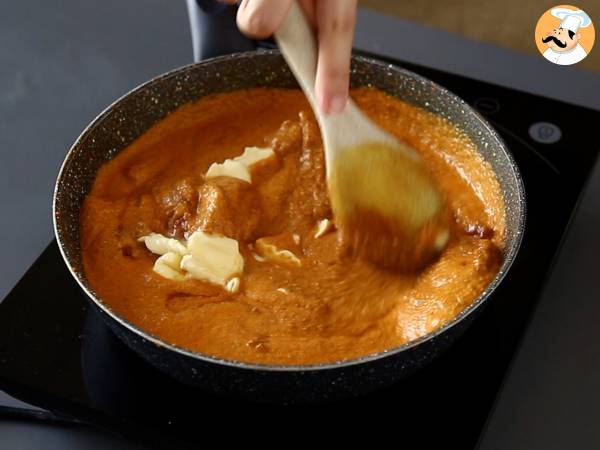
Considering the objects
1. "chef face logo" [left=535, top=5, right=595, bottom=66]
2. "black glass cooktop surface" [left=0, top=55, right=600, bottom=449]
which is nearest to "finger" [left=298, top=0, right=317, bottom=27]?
"black glass cooktop surface" [left=0, top=55, right=600, bottom=449]

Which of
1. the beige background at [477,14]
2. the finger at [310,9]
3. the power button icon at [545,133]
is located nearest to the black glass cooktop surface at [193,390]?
the power button icon at [545,133]

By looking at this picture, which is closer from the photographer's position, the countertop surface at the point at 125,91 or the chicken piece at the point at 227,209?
the countertop surface at the point at 125,91

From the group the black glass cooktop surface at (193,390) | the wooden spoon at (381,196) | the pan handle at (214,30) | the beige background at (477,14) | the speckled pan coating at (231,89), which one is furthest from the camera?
the beige background at (477,14)

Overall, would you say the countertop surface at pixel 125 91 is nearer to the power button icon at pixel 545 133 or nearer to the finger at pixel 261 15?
the power button icon at pixel 545 133

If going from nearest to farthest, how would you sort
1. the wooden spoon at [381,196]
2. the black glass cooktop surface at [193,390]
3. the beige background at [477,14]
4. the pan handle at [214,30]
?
the black glass cooktop surface at [193,390] → the wooden spoon at [381,196] → the pan handle at [214,30] → the beige background at [477,14]

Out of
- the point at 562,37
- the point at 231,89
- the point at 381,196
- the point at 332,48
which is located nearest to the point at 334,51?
the point at 332,48

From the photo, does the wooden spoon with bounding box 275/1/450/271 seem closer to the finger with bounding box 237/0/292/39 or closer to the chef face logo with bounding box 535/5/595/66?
the finger with bounding box 237/0/292/39

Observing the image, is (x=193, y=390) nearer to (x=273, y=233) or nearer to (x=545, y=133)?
(x=273, y=233)
